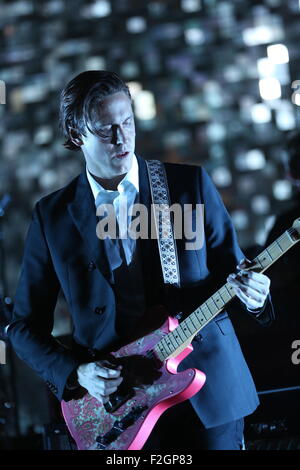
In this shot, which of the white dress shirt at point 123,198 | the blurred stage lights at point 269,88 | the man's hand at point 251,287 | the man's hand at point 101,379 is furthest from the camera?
the blurred stage lights at point 269,88

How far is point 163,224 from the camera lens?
2.53m

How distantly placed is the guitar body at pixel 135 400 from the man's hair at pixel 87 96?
2.43 feet

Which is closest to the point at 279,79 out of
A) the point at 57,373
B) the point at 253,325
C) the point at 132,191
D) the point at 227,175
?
the point at 227,175

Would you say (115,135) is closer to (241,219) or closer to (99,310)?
(99,310)

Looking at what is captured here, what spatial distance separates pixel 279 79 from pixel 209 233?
2379mm

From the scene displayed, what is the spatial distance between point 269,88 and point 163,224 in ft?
7.62

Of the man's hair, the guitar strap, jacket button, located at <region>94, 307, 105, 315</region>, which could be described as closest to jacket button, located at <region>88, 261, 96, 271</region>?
jacket button, located at <region>94, 307, 105, 315</region>

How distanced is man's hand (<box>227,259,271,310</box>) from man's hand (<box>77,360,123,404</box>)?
1.68 ft

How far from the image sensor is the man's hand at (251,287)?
221 cm

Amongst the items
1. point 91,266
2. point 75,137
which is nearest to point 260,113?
point 75,137

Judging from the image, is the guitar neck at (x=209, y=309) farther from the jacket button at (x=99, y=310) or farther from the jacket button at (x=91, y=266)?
the jacket button at (x=91, y=266)

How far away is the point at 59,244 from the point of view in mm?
2609

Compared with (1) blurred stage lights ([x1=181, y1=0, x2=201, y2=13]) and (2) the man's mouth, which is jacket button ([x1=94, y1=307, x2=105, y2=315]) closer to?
(2) the man's mouth

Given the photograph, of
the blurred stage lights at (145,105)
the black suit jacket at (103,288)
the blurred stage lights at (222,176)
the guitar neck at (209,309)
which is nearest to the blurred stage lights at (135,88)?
the blurred stage lights at (145,105)
